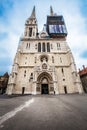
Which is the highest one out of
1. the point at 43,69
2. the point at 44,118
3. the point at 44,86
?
the point at 43,69

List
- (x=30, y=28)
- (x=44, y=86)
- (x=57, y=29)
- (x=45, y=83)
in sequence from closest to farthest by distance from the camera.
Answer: (x=45, y=83), (x=44, y=86), (x=30, y=28), (x=57, y=29)

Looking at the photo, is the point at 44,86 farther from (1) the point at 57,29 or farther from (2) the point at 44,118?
(1) the point at 57,29

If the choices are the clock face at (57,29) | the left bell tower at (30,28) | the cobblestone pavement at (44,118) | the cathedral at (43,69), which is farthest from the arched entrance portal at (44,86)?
the clock face at (57,29)

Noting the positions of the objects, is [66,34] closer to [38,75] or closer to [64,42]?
[64,42]

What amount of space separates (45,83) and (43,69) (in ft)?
13.1

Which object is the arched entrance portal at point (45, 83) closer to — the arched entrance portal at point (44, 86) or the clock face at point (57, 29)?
the arched entrance portal at point (44, 86)

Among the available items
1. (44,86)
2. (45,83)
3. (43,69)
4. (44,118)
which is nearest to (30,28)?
(43,69)

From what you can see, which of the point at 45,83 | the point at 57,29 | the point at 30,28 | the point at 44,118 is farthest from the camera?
the point at 57,29

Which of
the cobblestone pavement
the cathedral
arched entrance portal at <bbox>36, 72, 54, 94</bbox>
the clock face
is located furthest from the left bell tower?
the cobblestone pavement

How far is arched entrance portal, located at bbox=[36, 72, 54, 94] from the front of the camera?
21.3 meters

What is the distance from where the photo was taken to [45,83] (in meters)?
22.6

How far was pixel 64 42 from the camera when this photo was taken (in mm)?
28859

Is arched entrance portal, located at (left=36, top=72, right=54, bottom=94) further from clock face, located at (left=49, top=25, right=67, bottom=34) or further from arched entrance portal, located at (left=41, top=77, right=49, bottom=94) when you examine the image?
clock face, located at (left=49, top=25, right=67, bottom=34)

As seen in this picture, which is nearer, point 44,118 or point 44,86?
point 44,118
